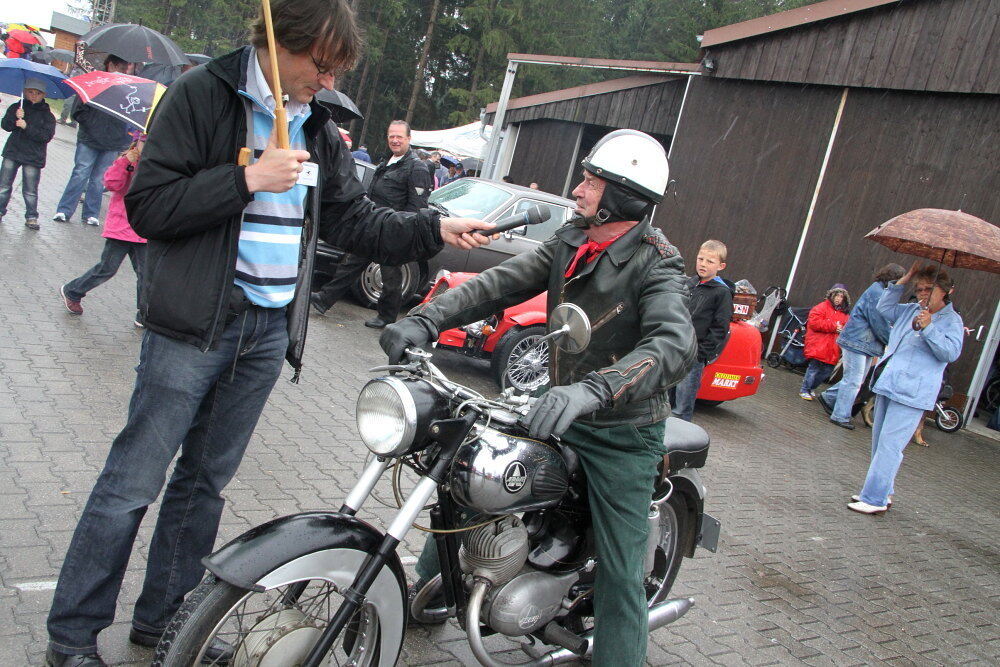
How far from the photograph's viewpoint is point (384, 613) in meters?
2.62

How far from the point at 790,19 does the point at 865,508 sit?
1088cm

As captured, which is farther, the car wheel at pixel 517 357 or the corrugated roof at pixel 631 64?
the corrugated roof at pixel 631 64

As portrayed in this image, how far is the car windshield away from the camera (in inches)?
420

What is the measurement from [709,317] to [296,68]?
18.2 feet

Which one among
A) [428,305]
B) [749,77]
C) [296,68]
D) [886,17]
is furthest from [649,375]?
[749,77]

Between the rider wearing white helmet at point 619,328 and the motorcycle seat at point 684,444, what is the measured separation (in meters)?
0.51

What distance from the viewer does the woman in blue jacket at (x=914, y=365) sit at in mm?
6586

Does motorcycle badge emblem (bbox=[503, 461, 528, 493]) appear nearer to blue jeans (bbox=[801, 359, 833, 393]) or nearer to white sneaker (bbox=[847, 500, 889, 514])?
white sneaker (bbox=[847, 500, 889, 514])

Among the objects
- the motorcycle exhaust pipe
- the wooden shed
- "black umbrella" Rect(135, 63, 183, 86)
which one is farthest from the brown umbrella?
"black umbrella" Rect(135, 63, 183, 86)

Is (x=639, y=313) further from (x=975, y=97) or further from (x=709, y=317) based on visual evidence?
(x=975, y=97)

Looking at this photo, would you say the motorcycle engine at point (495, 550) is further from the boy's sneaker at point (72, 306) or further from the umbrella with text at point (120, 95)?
the umbrella with text at point (120, 95)

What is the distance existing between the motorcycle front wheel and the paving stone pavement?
0.81 m

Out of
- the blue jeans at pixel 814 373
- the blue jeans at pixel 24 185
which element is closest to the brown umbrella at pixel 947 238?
the blue jeans at pixel 814 373

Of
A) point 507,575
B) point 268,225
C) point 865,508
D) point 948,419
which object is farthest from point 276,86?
point 948,419
